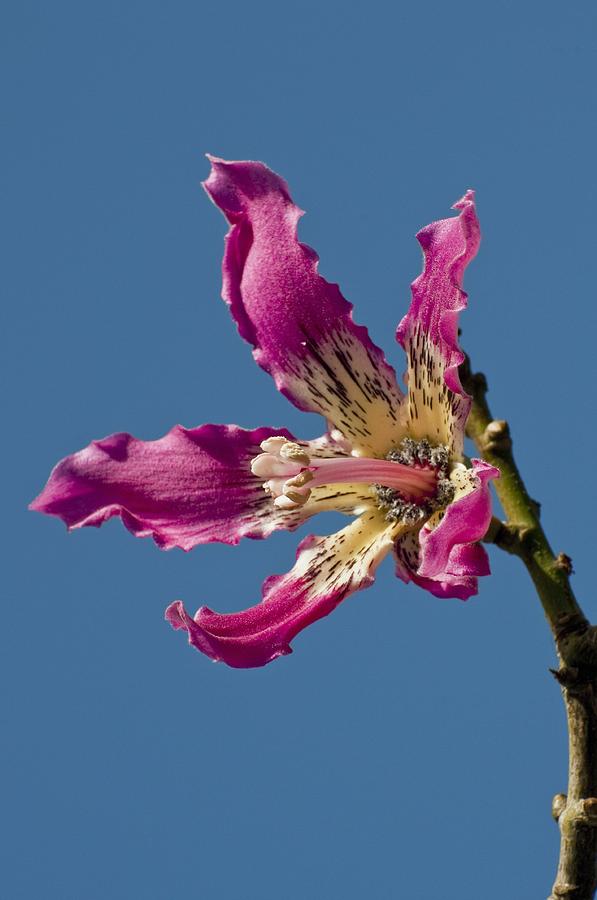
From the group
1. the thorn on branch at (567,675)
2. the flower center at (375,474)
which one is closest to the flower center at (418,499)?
the flower center at (375,474)

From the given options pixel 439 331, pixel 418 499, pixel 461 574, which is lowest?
pixel 461 574

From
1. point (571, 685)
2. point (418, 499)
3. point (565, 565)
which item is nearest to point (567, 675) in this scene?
point (571, 685)

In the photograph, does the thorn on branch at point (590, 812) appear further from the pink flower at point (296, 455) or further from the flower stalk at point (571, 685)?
the pink flower at point (296, 455)

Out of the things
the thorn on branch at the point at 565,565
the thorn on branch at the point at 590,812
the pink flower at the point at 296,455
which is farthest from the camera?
the pink flower at the point at 296,455

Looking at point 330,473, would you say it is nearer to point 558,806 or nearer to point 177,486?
point 177,486

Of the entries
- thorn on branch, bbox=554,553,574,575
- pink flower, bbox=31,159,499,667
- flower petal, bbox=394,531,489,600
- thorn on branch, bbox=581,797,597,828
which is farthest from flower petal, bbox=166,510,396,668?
thorn on branch, bbox=581,797,597,828

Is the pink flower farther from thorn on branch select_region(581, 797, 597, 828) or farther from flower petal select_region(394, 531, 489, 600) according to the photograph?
thorn on branch select_region(581, 797, 597, 828)

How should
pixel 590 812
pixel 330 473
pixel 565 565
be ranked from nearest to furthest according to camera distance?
pixel 590 812 → pixel 565 565 → pixel 330 473
